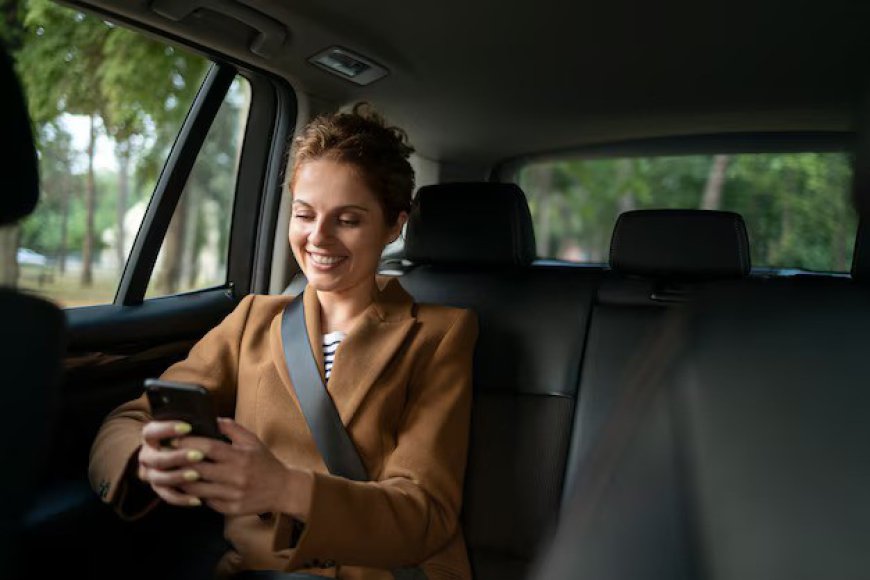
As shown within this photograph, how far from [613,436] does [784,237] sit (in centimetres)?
1637

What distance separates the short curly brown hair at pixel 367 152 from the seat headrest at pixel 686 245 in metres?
0.78

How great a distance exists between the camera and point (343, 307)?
5.94ft

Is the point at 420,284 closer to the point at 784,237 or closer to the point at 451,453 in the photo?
the point at 451,453

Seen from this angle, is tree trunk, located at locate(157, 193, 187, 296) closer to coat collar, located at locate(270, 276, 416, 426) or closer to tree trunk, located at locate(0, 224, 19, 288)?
coat collar, located at locate(270, 276, 416, 426)

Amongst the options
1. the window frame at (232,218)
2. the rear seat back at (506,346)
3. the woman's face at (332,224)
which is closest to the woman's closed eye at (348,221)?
the woman's face at (332,224)

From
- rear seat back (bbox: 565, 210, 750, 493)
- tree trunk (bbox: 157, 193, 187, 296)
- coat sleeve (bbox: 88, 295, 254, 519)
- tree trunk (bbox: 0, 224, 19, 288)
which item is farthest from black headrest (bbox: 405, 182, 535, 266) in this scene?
tree trunk (bbox: 0, 224, 19, 288)

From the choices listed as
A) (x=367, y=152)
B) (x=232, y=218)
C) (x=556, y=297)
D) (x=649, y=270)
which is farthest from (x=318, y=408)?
(x=232, y=218)

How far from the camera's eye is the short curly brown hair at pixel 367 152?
5.66 ft

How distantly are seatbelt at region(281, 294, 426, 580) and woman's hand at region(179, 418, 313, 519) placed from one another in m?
0.26

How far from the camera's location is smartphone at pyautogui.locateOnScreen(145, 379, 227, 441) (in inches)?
46.8

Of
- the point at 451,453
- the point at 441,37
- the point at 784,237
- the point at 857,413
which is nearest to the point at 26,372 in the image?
the point at 857,413

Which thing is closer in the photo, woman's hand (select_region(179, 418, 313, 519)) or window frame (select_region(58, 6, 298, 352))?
woman's hand (select_region(179, 418, 313, 519))

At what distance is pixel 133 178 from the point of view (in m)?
2.69

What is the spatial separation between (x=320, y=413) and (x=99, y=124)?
4.88 ft
